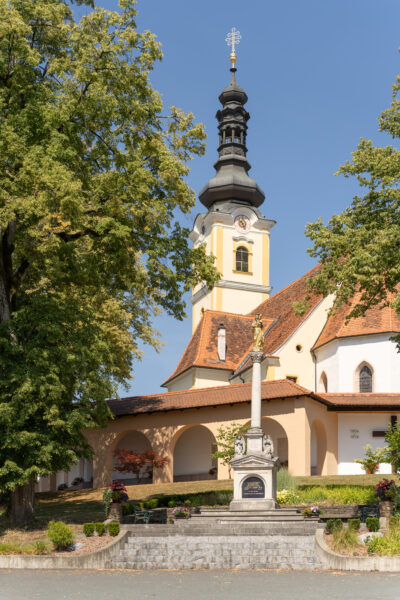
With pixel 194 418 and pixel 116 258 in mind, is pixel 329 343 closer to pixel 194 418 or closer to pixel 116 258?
pixel 194 418

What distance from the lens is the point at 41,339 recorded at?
20.2 metres

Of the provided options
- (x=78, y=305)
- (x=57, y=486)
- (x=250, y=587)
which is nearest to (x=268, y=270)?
(x=57, y=486)

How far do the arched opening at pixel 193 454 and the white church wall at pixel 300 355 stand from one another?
17.1 feet

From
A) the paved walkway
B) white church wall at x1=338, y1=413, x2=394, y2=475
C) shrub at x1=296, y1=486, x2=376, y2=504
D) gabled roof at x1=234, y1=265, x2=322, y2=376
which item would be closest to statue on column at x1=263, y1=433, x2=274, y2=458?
shrub at x1=296, y1=486, x2=376, y2=504

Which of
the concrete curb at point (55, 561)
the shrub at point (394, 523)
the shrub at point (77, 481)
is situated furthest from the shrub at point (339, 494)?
the shrub at point (77, 481)

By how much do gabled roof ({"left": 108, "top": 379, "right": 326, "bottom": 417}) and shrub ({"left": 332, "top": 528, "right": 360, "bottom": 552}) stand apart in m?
16.2

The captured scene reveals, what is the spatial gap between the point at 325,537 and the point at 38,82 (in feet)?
46.8

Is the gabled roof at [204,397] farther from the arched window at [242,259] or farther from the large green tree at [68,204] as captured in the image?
the arched window at [242,259]

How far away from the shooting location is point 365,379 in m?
37.2

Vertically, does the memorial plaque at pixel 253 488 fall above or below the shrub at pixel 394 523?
above

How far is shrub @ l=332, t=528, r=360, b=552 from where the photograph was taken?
1508 centimetres

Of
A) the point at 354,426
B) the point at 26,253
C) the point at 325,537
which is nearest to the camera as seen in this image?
the point at 325,537

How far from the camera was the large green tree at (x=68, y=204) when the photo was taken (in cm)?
1903

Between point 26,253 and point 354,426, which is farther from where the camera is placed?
point 354,426
